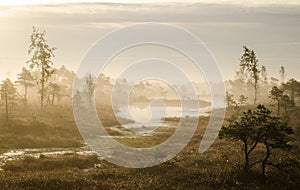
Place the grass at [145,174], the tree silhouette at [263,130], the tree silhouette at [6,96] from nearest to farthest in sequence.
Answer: the grass at [145,174] → the tree silhouette at [263,130] → the tree silhouette at [6,96]

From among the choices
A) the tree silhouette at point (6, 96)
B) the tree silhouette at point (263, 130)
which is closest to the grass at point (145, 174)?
the tree silhouette at point (263, 130)

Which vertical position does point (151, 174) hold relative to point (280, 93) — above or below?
below

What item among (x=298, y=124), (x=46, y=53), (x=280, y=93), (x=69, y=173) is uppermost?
(x=46, y=53)

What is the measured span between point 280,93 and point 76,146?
31.9m

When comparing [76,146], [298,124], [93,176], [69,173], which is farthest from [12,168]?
[298,124]

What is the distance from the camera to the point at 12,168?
79.8 ft

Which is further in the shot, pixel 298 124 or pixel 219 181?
pixel 298 124

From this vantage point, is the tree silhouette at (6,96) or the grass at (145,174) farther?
the tree silhouette at (6,96)

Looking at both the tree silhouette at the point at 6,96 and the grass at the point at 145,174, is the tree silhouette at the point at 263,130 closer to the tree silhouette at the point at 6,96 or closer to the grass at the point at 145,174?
the grass at the point at 145,174

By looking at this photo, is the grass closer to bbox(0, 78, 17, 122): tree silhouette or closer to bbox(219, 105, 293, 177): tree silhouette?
bbox(219, 105, 293, 177): tree silhouette

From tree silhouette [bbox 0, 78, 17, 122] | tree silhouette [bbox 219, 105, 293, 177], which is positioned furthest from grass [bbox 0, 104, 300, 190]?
tree silhouette [bbox 0, 78, 17, 122]

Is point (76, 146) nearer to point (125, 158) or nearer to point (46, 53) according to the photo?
point (125, 158)

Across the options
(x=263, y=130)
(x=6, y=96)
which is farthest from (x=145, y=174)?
(x=6, y=96)

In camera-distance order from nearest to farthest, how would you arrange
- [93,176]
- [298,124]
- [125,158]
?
[93,176] < [125,158] < [298,124]
